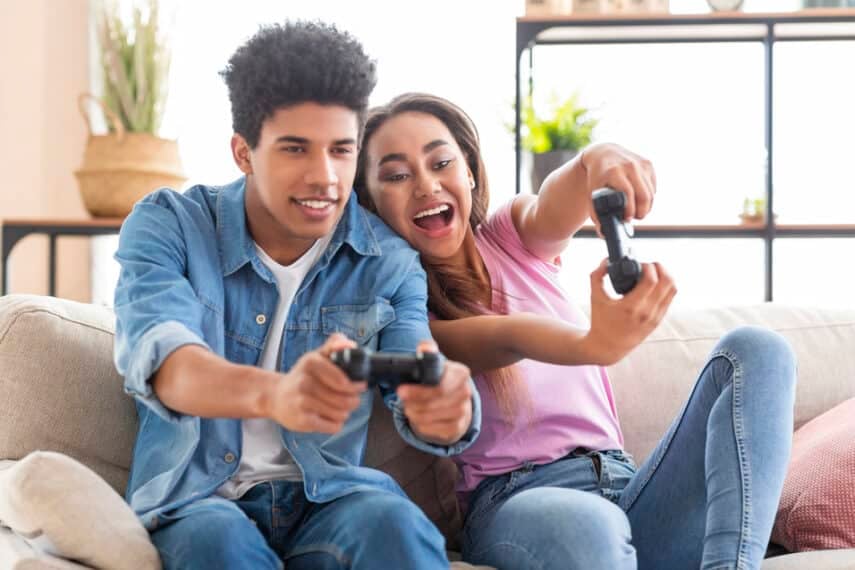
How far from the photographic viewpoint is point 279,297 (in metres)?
1.58

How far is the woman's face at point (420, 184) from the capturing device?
1757mm

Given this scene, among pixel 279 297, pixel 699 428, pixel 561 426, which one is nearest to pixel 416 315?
pixel 279 297

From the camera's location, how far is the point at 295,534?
1480 mm

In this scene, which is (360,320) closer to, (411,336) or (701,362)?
(411,336)

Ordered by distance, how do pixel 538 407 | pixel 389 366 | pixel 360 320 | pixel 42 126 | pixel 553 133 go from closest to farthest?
1. pixel 389 366
2. pixel 360 320
3. pixel 538 407
4. pixel 553 133
5. pixel 42 126

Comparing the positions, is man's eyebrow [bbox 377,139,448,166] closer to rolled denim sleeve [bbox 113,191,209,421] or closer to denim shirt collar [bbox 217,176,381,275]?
denim shirt collar [bbox 217,176,381,275]

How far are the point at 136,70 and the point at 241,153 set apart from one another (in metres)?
1.84

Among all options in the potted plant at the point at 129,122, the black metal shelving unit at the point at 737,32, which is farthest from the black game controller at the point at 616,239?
the potted plant at the point at 129,122

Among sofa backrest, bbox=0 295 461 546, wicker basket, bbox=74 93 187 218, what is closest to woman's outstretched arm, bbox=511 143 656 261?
sofa backrest, bbox=0 295 461 546

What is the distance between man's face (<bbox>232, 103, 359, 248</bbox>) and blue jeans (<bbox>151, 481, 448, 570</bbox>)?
36 cm

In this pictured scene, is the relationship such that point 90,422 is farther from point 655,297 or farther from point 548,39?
point 548,39

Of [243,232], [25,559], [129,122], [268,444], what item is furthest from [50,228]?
[25,559]

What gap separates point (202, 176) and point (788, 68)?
194cm

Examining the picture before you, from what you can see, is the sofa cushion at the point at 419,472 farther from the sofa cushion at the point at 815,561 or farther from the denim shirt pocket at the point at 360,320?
the sofa cushion at the point at 815,561
